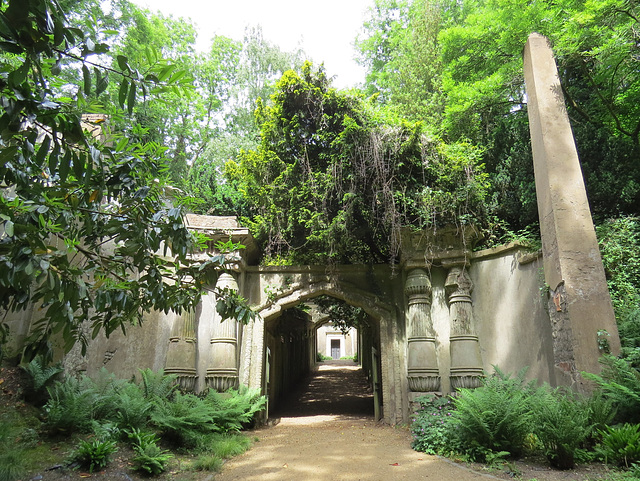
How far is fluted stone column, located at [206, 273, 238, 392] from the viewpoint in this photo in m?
8.11

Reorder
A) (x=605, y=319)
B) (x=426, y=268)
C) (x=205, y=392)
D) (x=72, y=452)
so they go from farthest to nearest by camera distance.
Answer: (x=426, y=268) → (x=205, y=392) → (x=605, y=319) → (x=72, y=452)

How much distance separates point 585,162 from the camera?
27.2ft

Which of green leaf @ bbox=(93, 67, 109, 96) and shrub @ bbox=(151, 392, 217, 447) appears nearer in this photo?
green leaf @ bbox=(93, 67, 109, 96)

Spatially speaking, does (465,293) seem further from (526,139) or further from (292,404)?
(292,404)

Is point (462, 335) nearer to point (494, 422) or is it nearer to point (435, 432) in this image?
point (435, 432)

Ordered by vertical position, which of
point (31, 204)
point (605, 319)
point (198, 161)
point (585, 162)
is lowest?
point (605, 319)

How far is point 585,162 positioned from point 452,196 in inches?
105

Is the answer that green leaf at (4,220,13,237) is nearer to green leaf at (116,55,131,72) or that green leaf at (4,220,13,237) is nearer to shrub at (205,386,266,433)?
green leaf at (116,55,131,72)

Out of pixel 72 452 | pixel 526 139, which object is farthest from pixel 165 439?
pixel 526 139

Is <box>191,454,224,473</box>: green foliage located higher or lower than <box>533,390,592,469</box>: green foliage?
lower

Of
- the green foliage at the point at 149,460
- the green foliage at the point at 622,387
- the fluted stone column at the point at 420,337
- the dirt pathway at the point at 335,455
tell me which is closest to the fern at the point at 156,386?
the green foliage at the point at 149,460

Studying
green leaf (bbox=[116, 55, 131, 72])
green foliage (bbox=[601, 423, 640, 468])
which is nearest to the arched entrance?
green foliage (bbox=[601, 423, 640, 468])

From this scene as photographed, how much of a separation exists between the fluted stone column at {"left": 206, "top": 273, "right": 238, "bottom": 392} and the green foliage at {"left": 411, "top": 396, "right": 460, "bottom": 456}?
3.57 m

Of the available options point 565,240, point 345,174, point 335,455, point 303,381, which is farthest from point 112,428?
point 303,381
